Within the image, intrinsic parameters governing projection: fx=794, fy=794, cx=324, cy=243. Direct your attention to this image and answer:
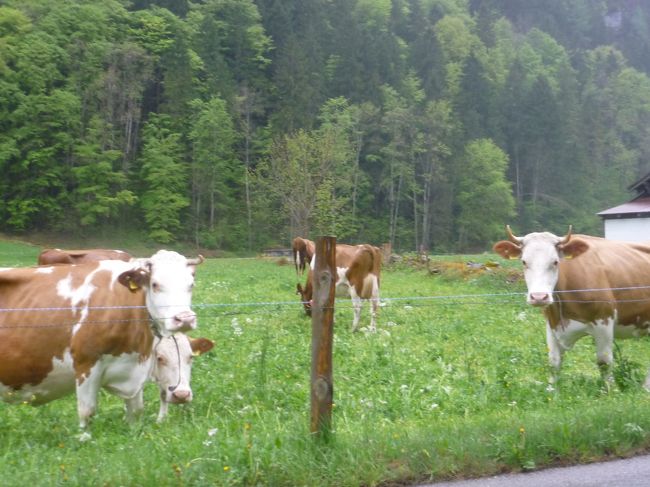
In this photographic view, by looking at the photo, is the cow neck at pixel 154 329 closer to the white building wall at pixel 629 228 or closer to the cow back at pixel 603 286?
the cow back at pixel 603 286

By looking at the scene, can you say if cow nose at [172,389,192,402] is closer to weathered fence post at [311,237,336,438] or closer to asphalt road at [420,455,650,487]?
weathered fence post at [311,237,336,438]

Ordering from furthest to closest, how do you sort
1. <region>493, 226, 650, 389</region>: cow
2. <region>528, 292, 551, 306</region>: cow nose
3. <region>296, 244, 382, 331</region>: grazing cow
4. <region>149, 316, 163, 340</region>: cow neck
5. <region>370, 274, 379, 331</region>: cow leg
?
<region>296, 244, 382, 331</region>: grazing cow → <region>370, 274, 379, 331</region>: cow leg → <region>493, 226, 650, 389</region>: cow → <region>528, 292, 551, 306</region>: cow nose → <region>149, 316, 163, 340</region>: cow neck

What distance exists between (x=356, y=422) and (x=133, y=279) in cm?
248

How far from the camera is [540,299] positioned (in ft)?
28.3

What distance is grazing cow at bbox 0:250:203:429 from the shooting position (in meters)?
7.34

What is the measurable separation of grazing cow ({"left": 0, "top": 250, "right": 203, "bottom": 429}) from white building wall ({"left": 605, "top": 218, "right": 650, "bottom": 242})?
33860mm

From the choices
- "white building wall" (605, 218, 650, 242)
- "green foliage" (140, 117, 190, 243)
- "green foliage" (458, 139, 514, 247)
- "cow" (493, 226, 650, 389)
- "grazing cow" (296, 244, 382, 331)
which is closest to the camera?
"cow" (493, 226, 650, 389)

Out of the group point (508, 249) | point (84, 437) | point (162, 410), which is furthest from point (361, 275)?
point (84, 437)

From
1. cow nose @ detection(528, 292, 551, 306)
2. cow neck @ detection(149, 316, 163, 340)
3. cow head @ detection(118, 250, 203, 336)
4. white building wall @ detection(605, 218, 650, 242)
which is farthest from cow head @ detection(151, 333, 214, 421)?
white building wall @ detection(605, 218, 650, 242)

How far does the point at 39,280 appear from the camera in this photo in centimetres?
788

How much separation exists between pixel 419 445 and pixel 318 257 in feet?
5.59

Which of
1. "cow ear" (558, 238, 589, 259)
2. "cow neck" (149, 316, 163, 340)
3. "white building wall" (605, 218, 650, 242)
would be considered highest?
"white building wall" (605, 218, 650, 242)

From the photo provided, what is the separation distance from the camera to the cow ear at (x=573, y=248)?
9.27m

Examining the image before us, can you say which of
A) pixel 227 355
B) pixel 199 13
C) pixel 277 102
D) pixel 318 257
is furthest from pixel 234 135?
pixel 318 257
